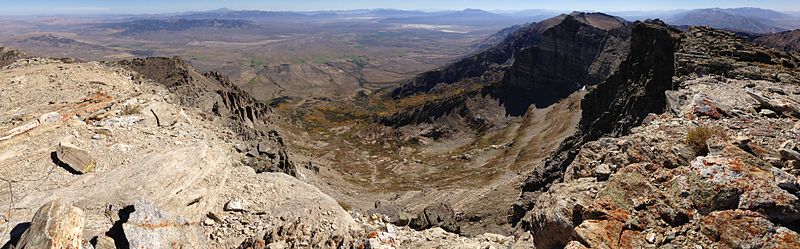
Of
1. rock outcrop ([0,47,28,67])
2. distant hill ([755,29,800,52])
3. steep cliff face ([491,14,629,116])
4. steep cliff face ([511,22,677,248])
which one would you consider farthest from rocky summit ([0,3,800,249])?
distant hill ([755,29,800,52])

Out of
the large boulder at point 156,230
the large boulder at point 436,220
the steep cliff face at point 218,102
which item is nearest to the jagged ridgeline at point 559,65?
the steep cliff face at point 218,102

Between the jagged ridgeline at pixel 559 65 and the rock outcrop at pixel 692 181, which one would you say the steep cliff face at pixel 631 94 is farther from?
the jagged ridgeline at pixel 559 65

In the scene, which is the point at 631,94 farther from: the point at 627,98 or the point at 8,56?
the point at 8,56

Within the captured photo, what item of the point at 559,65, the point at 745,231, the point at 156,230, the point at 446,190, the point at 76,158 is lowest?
the point at 446,190

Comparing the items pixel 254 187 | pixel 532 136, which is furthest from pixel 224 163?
pixel 532 136

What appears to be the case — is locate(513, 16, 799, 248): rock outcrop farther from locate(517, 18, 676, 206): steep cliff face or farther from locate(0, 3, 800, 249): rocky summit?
locate(517, 18, 676, 206): steep cliff face

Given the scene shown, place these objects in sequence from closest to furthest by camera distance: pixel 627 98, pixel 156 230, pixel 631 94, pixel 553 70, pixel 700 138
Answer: pixel 700 138
pixel 156 230
pixel 627 98
pixel 631 94
pixel 553 70

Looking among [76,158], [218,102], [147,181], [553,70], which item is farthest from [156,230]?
[553,70]
